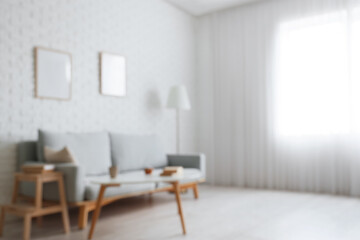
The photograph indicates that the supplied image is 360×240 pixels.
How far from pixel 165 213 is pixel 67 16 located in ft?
7.96

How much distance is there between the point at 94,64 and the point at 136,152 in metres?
1.19

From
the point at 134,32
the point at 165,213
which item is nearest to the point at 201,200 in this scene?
the point at 165,213

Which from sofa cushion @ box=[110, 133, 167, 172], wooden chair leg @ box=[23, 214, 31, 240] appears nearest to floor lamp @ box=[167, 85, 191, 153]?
sofa cushion @ box=[110, 133, 167, 172]

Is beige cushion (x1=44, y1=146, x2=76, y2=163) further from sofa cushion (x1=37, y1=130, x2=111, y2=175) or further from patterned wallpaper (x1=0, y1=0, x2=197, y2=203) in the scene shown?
patterned wallpaper (x1=0, y1=0, x2=197, y2=203)

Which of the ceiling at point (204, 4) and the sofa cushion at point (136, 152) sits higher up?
the ceiling at point (204, 4)

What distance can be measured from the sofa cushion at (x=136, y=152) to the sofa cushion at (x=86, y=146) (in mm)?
118

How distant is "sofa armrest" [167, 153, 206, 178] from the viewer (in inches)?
169

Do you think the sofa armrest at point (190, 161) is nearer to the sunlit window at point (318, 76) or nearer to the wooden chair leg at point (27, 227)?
the sunlit window at point (318, 76)

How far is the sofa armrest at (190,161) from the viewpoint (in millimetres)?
4285

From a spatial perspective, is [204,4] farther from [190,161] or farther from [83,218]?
[83,218]

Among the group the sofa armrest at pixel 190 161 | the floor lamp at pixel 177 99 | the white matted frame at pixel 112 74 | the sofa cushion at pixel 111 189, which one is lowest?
the sofa cushion at pixel 111 189

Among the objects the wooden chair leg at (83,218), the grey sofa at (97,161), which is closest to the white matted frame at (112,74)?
the grey sofa at (97,161)

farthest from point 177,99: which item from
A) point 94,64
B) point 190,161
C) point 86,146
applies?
point 86,146

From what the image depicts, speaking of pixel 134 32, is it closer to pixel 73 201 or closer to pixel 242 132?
pixel 242 132
